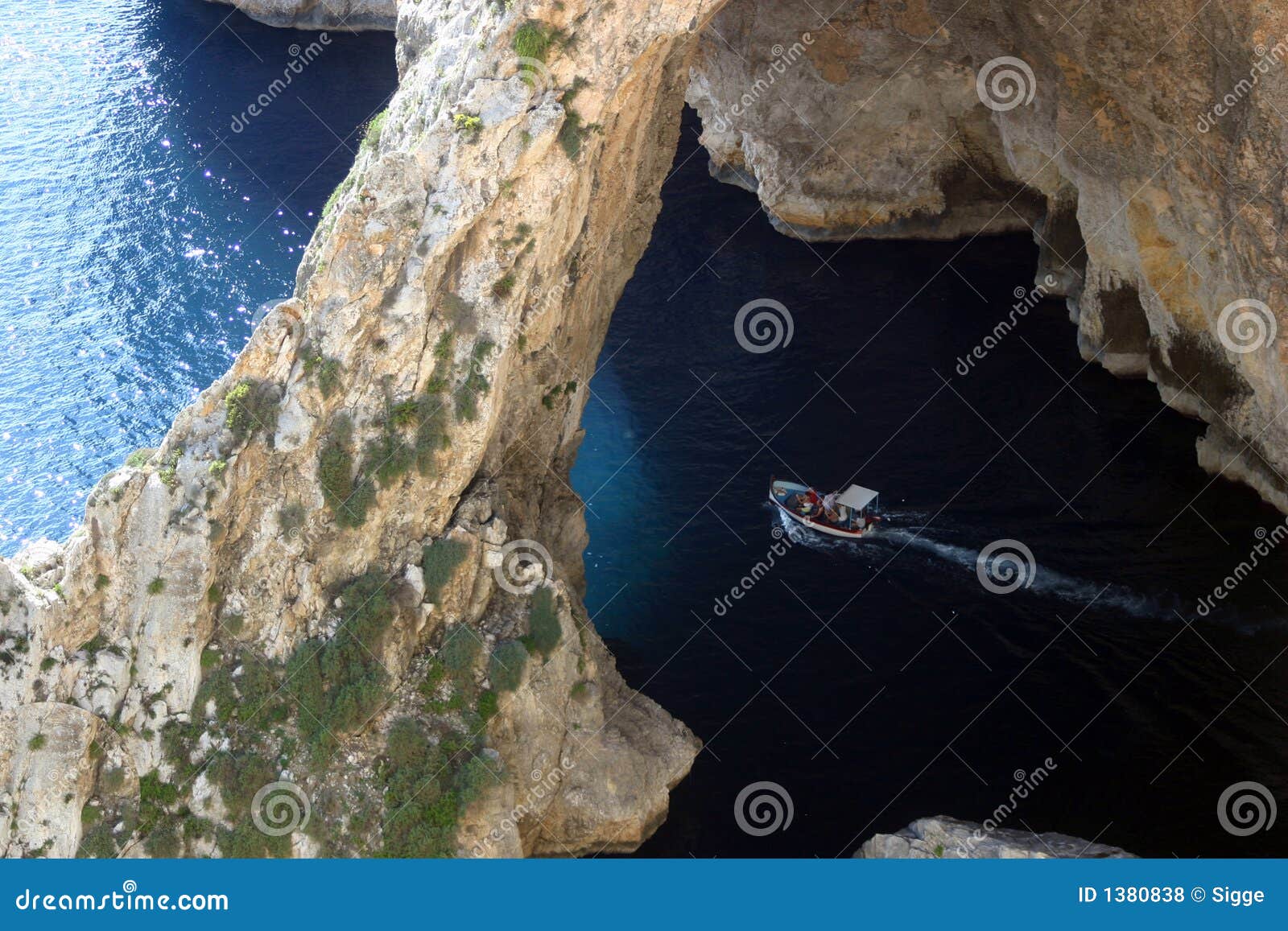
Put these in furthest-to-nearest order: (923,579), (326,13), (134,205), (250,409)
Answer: (326,13) → (134,205) → (923,579) → (250,409)

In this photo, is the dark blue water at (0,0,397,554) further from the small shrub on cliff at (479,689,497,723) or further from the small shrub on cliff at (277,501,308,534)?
the small shrub on cliff at (479,689,497,723)

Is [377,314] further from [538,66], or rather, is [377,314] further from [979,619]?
[979,619]

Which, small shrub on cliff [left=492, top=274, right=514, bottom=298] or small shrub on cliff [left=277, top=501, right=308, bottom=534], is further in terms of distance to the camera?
small shrub on cliff [left=492, top=274, right=514, bottom=298]

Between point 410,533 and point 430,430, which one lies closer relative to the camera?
point 430,430

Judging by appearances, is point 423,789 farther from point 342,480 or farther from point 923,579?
point 923,579

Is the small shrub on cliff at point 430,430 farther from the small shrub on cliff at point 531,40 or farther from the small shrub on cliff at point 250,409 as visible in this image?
the small shrub on cliff at point 531,40

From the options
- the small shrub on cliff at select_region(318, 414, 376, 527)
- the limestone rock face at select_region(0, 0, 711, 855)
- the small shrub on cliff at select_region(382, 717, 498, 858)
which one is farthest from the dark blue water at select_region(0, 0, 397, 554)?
the small shrub on cliff at select_region(382, 717, 498, 858)

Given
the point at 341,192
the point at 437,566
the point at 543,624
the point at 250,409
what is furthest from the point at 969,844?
the point at 341,192
